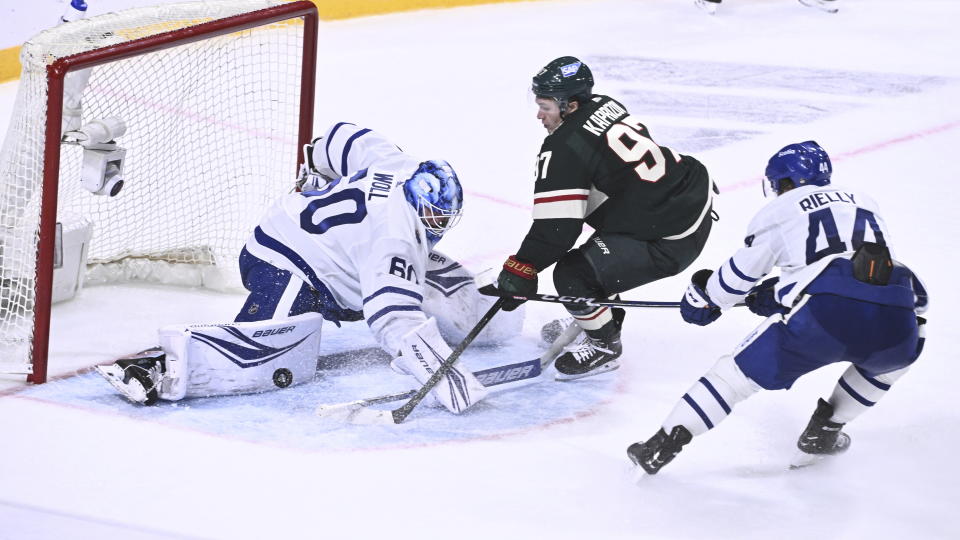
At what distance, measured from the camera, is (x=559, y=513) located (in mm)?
2957

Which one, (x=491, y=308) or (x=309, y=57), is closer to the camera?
(x=491, y=308)

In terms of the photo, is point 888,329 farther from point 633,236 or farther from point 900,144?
point 900,144

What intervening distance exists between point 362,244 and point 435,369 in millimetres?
396

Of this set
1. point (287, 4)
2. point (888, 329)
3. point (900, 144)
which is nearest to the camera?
point (888, 329)

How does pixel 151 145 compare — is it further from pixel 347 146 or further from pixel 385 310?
pixel 385 310

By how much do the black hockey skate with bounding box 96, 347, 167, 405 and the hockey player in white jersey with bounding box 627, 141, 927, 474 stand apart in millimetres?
1276

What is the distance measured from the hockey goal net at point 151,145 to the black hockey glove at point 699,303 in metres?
1.57

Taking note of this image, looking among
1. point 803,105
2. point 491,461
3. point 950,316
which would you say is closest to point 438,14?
point 803,105

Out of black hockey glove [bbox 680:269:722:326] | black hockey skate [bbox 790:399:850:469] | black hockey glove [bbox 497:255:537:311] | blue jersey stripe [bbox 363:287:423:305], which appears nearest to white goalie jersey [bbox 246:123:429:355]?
blue jersey stripe [bbox 363:287:423:305]

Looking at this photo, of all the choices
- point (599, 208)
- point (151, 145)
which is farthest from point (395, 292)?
point (151, 145)

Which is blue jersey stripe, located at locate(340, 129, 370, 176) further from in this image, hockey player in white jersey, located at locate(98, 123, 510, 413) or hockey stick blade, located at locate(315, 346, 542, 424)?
hockey stick blade, located at locate(315, 346, 542, 424)

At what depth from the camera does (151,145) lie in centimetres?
430

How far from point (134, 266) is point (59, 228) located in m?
0.47

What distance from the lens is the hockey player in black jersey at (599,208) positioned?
11.4 feet
